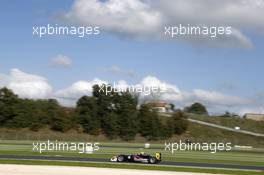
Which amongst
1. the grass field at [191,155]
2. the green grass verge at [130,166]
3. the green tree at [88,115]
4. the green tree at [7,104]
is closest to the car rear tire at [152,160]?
the green grass verge at [130,166]

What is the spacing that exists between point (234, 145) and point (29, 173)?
41.5 meters

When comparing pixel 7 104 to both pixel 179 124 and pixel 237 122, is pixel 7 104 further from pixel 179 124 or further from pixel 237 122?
pixel 237 122

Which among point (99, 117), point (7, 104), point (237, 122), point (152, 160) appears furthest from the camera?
point (237, 122)

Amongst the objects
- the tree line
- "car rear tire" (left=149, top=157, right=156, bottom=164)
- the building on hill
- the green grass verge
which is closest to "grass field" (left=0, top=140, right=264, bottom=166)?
"car rear tire" (left=149, top=157, right=156, bottom=164)

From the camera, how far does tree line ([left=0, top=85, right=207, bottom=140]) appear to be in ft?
236

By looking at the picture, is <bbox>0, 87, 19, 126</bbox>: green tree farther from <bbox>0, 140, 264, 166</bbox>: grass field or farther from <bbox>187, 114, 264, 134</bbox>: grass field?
<bbox>187, 114, 264, 134</bbox>: grass field

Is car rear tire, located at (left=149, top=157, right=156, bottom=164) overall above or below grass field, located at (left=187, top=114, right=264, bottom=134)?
below

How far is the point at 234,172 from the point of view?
33.5 metres

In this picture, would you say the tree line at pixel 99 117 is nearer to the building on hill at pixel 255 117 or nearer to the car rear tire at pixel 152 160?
the building on hill at pixel 255 117

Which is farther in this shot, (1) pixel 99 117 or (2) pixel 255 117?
(2) pixel 255 117

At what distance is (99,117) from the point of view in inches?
→ 3009

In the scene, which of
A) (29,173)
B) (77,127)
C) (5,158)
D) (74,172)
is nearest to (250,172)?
(74,172)

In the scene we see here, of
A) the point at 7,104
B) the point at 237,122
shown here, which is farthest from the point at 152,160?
the point at 237,122

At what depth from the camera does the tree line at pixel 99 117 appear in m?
71.8
